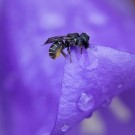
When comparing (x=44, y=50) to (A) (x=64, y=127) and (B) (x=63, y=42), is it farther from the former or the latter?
(A) (x=64, y=127)

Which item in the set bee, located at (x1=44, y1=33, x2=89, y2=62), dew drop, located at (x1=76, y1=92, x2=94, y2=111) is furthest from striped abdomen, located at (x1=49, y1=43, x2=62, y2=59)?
dew drop, located at (x1=76, y1=92, x2=94, y2=111)

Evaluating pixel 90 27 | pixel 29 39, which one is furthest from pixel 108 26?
pixel 29 39

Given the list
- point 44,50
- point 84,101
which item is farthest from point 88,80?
point 44,50

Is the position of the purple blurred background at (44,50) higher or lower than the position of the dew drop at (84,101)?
higher

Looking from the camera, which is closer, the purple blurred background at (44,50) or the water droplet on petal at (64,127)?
the water droplet on petal at (64,127)

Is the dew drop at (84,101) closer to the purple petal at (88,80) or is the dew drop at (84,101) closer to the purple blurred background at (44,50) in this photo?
the purple petal at (88,80)

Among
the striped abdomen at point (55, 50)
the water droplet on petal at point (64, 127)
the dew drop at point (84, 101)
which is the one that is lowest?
the water droplet on petal at point (64, 127)

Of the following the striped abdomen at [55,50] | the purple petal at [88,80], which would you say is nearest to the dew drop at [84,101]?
the purple petal at [88,80]

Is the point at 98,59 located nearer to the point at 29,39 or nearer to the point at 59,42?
the point at 59,42
